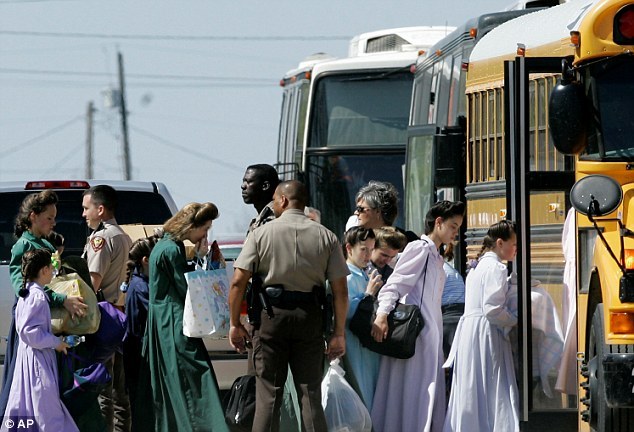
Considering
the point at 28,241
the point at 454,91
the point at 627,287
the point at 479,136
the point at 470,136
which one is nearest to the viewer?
the point at 627,287

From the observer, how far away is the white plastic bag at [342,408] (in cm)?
1003

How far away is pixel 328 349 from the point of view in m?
9.77

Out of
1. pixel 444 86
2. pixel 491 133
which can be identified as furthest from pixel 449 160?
pixel 444 86

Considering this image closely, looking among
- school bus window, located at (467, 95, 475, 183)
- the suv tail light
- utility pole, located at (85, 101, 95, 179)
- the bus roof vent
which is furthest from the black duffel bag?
utility pole, located at (85, 101, 95, 179)

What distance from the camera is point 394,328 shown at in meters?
10.3

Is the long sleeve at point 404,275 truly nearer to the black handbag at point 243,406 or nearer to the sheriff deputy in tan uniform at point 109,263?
the black handbag at point 243,406

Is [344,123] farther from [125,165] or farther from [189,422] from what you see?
[125,165]

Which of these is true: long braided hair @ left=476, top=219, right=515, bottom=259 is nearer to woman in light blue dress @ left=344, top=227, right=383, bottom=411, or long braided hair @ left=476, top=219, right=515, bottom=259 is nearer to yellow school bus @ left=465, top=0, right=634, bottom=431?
yellow school bus @ left=465, top=0, right=634, bottom=431

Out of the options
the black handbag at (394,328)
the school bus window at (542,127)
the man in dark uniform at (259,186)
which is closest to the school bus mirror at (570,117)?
the black handbag at (394,328)

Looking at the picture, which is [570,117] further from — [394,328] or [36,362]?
[36,362]

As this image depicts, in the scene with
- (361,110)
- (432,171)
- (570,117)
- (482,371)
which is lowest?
(482,371)

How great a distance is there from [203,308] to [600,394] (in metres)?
2.78

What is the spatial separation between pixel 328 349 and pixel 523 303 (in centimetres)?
126

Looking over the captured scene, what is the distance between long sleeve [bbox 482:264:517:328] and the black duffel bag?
488mm
